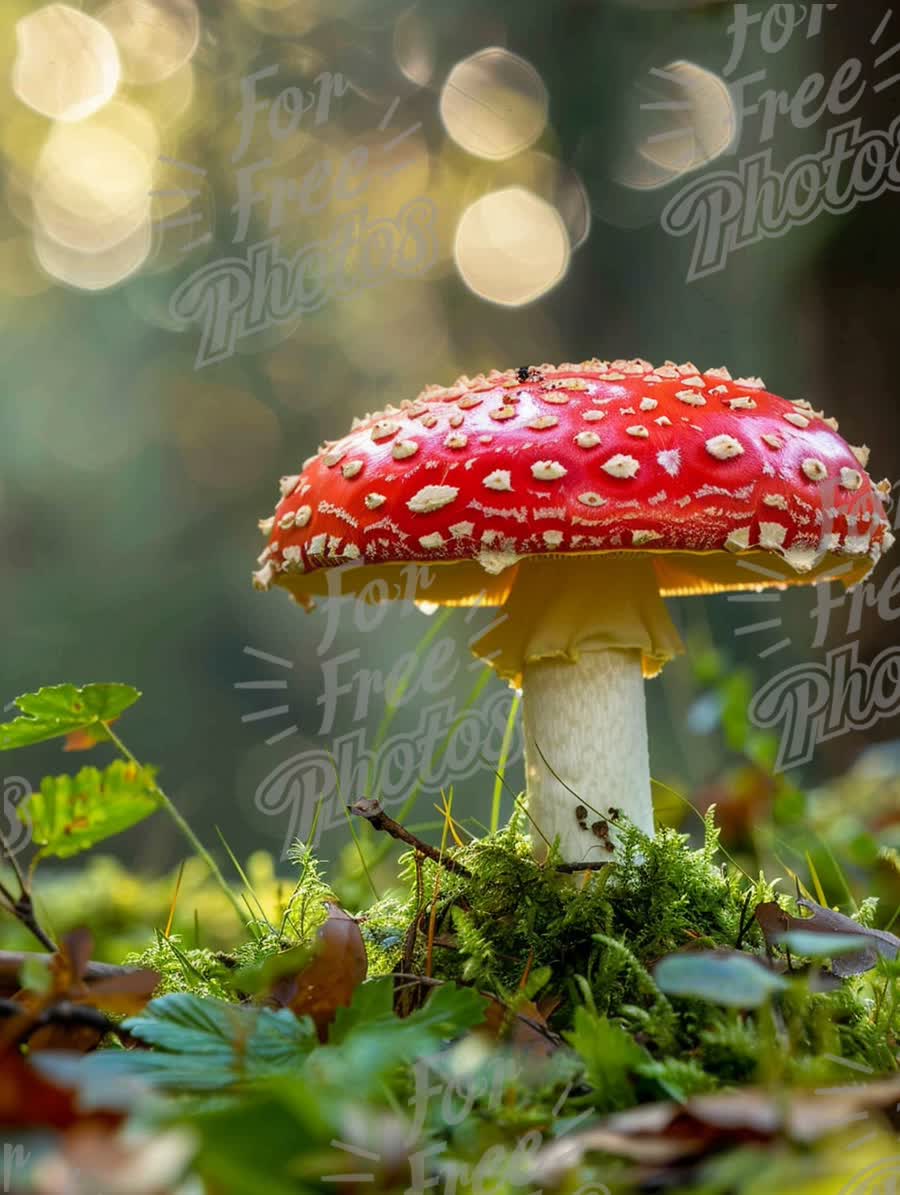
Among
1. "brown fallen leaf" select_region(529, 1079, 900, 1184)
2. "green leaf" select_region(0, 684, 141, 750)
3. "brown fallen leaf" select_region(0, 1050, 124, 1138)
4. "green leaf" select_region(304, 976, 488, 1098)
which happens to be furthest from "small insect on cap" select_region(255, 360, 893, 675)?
"brown fallen leaf" select_region(0, 1050, 124, 1138)

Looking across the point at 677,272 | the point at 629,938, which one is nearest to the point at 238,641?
the point at 677,272

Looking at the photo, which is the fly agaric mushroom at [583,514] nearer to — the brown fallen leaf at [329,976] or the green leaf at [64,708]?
the green leaf at [64,708]

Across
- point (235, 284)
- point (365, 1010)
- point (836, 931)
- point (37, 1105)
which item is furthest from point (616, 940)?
point (235, 284)

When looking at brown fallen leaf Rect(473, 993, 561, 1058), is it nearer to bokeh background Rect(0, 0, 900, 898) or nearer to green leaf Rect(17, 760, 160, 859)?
green leaf Rect(17, 760, 160, 859)

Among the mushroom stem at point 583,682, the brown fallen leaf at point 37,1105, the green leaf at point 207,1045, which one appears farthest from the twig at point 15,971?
the mushroom stem at point 583,682

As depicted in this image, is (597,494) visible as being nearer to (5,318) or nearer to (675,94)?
(675,94)
